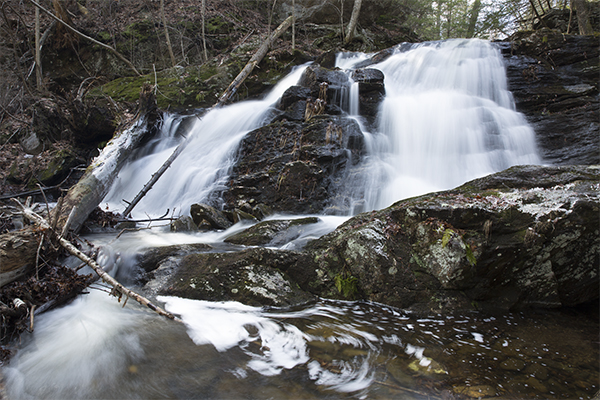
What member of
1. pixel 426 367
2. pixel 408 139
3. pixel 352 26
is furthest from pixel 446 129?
pixel 352 26

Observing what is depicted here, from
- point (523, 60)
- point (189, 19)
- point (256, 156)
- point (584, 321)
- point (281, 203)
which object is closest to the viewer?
point (584, 321)

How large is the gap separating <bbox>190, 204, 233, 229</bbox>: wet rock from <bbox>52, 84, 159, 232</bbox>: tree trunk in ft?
5.89

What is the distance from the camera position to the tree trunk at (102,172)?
201 inches

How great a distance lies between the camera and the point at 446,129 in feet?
27.9

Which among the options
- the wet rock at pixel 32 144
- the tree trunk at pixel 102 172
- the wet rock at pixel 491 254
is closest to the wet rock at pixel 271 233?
the wet rock at pixel 491 254

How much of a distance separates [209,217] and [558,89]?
10.2 meters

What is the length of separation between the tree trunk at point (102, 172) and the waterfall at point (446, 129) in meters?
5.56

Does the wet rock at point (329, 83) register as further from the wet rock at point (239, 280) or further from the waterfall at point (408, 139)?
the wet rock at point (239, 280)

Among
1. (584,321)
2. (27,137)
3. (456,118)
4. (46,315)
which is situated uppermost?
(27,137)

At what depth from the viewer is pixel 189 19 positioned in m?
17.3

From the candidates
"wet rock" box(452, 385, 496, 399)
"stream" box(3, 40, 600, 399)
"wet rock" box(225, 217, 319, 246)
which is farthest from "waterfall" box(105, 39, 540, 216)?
"wet rock" box(452, 385, 496, 399)

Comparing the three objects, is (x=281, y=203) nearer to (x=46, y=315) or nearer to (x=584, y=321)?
(x=46, y=315)

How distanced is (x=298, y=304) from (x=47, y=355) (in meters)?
2.30

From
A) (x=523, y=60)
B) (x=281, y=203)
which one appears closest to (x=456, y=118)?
(x=523, y=60)
